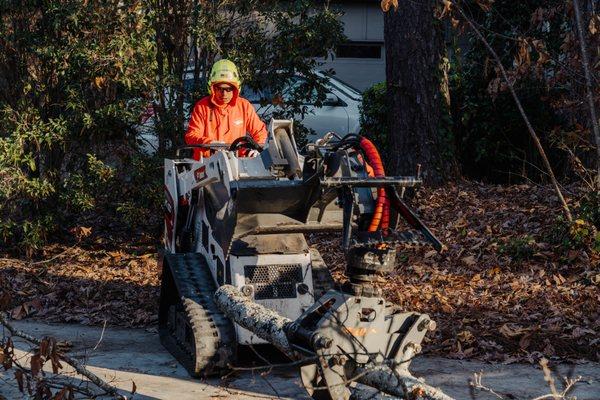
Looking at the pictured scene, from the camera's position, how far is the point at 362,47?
28.2m

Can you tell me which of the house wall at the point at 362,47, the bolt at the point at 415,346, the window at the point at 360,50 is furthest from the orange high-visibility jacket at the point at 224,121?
the window at the point at 360,50

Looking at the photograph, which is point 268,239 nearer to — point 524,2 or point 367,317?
point 367,317

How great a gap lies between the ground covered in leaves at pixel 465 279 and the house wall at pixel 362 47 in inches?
559

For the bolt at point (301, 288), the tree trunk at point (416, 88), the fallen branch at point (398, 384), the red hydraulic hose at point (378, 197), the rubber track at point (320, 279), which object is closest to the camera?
the fallen branch at point (398, 384)

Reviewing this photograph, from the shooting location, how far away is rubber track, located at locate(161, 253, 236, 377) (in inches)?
293

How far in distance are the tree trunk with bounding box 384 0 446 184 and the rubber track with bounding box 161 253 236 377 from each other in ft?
18.5

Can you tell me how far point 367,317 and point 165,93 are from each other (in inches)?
262

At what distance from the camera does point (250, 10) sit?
41.1ft

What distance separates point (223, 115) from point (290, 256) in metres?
2.60

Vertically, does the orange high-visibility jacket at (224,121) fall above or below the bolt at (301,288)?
above

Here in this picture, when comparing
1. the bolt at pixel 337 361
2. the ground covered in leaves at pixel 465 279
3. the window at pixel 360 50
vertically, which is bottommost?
the ground covered in leaves at pixel 465 279

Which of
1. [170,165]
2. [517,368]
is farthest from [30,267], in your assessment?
[517,368]

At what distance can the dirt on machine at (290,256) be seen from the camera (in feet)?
20.6

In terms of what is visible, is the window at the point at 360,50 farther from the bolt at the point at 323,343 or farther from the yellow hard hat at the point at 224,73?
the bolt at the point at 323,343
